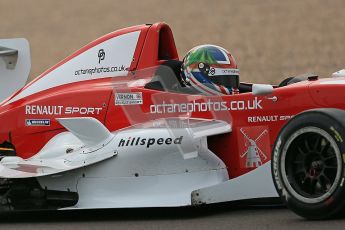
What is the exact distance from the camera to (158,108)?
712 cm

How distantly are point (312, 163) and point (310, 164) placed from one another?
20 millimetres

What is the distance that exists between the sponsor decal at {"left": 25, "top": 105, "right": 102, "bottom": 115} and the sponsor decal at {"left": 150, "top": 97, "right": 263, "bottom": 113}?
24.7 inches

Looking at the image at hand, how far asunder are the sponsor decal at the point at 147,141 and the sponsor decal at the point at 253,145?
1.58 ft

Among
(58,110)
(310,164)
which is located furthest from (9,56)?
(310,164)

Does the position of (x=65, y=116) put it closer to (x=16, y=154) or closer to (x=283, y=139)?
(x=16, y=154)

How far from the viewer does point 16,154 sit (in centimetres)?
777

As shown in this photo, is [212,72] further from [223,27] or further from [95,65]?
[223,27]

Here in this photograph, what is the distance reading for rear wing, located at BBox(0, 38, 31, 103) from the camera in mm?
9023

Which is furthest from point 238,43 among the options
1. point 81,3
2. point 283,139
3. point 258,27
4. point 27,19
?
point 283,139

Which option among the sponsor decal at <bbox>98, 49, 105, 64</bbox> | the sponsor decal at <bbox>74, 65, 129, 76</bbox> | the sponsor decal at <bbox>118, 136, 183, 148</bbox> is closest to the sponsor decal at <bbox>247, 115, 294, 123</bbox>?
the sponsor decal at <bbox>118, 136, 183, 148</bbox>

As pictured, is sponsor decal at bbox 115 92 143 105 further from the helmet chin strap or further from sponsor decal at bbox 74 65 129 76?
the helmet chin strap

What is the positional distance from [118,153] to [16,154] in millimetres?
1496

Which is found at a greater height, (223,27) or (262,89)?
(262,89)

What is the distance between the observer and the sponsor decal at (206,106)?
657cm
